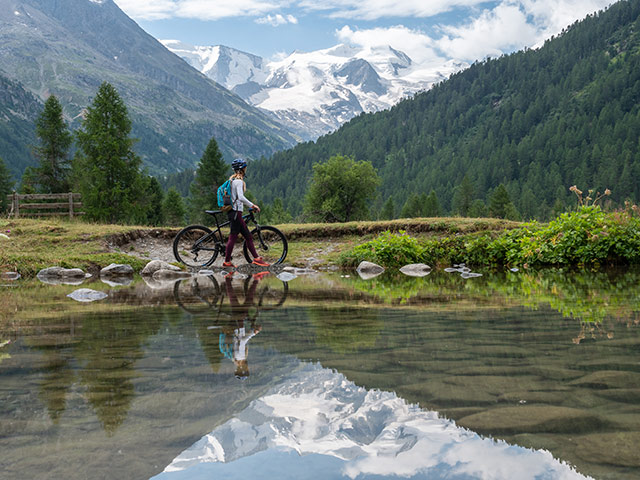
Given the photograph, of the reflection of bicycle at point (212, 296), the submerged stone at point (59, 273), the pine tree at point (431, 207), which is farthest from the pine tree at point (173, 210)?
the reflection of bicycle at point (212, 296)

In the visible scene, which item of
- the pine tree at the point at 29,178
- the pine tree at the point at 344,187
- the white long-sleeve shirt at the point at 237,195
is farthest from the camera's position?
the pine tree at the point at 344,187

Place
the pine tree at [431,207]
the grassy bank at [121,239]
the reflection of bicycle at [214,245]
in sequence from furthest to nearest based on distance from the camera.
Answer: the pine tree at [431,207], the reflection of bicycle at [214,245], the grassy bank at [121,239]

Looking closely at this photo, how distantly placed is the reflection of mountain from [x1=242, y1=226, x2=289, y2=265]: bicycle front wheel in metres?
12.2

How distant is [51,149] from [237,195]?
55336 millimetres

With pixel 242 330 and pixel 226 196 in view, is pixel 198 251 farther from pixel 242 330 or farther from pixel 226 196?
pixel 242 330

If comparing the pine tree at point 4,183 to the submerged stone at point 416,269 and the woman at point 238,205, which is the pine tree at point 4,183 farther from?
the submerged stone at point 416,269

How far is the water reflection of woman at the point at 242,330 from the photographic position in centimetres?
352

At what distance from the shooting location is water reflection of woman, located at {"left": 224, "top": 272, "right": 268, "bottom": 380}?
11.6 feet

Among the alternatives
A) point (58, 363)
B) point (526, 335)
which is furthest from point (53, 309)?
point (526, 335)

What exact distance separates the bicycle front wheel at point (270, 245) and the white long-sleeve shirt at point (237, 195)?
4.23 ft

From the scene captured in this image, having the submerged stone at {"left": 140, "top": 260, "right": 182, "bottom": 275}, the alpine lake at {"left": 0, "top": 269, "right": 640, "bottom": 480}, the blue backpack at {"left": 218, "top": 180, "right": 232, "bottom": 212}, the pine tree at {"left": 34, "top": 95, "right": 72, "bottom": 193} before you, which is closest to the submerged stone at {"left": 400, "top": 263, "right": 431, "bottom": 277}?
the blue backpack at {"left": 218, "top": 180, "right": 232, "bottom": 212}

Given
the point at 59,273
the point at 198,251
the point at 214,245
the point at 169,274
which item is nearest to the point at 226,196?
the point at 214,245

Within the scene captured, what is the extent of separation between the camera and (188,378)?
322cm

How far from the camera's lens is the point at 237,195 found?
547 inches
